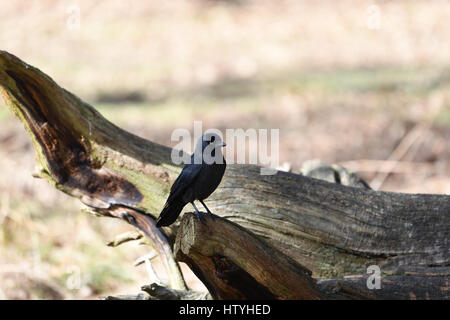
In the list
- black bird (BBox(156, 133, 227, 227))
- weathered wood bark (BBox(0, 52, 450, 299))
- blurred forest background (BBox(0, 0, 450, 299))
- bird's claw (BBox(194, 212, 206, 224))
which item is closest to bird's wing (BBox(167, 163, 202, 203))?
black bird (BBox(156, 133, 227, 227))

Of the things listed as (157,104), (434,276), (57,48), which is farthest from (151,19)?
(434,276)

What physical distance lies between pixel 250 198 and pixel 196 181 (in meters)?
0.75

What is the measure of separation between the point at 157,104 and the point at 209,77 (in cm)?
136

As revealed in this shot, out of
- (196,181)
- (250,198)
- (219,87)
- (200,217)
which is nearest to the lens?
(200,217)

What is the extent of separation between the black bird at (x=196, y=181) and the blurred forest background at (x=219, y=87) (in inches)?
71.5

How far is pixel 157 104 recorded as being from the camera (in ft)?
28.4

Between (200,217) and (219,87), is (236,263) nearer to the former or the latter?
(200,217)

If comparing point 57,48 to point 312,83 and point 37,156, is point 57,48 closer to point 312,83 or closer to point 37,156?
point 312,83

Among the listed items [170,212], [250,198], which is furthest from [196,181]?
[250,198]

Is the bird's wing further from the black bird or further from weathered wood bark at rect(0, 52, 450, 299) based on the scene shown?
weathered wood bark at rect(0, 52, 450, 299)

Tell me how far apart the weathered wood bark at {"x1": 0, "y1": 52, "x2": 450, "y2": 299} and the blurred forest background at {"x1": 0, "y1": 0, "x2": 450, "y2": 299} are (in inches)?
44.1

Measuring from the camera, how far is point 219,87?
9297 mm

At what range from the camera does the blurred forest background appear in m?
5.62

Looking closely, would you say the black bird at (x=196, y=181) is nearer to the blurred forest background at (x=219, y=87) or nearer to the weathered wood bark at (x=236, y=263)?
the weathered wood bark at (x=236, y=263)
